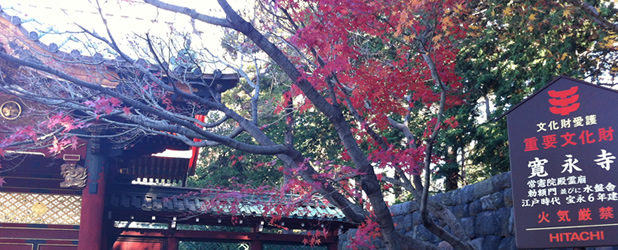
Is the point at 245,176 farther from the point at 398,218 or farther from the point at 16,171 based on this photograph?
the point at 16,171

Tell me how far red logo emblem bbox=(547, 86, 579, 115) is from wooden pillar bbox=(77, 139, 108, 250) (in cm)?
809

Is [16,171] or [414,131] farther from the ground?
[414,131]

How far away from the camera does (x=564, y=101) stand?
5574 mm

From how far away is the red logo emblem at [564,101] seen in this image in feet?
18.0

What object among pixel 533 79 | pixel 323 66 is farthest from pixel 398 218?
pixel 323 66

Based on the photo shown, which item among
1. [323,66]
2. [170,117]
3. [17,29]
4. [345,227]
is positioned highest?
[17,29]

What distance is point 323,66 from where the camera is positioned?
714 centimetres

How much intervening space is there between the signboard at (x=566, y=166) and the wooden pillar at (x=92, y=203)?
7.85 metres

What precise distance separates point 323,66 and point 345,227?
678 cm

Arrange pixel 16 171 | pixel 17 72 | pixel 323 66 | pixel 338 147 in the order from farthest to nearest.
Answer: pixel 338 147, pixel 16 171, pixel 17 72, pixel 323 66

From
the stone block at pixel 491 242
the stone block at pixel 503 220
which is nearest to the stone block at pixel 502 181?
the stone block at pixel 503 220

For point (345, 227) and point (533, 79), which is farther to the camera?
point (345, 227)

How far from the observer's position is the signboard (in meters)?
5.14

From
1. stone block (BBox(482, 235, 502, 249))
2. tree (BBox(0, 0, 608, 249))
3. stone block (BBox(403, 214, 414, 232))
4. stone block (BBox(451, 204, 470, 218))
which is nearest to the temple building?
tree (BBox(0, 0, 608, 249))
